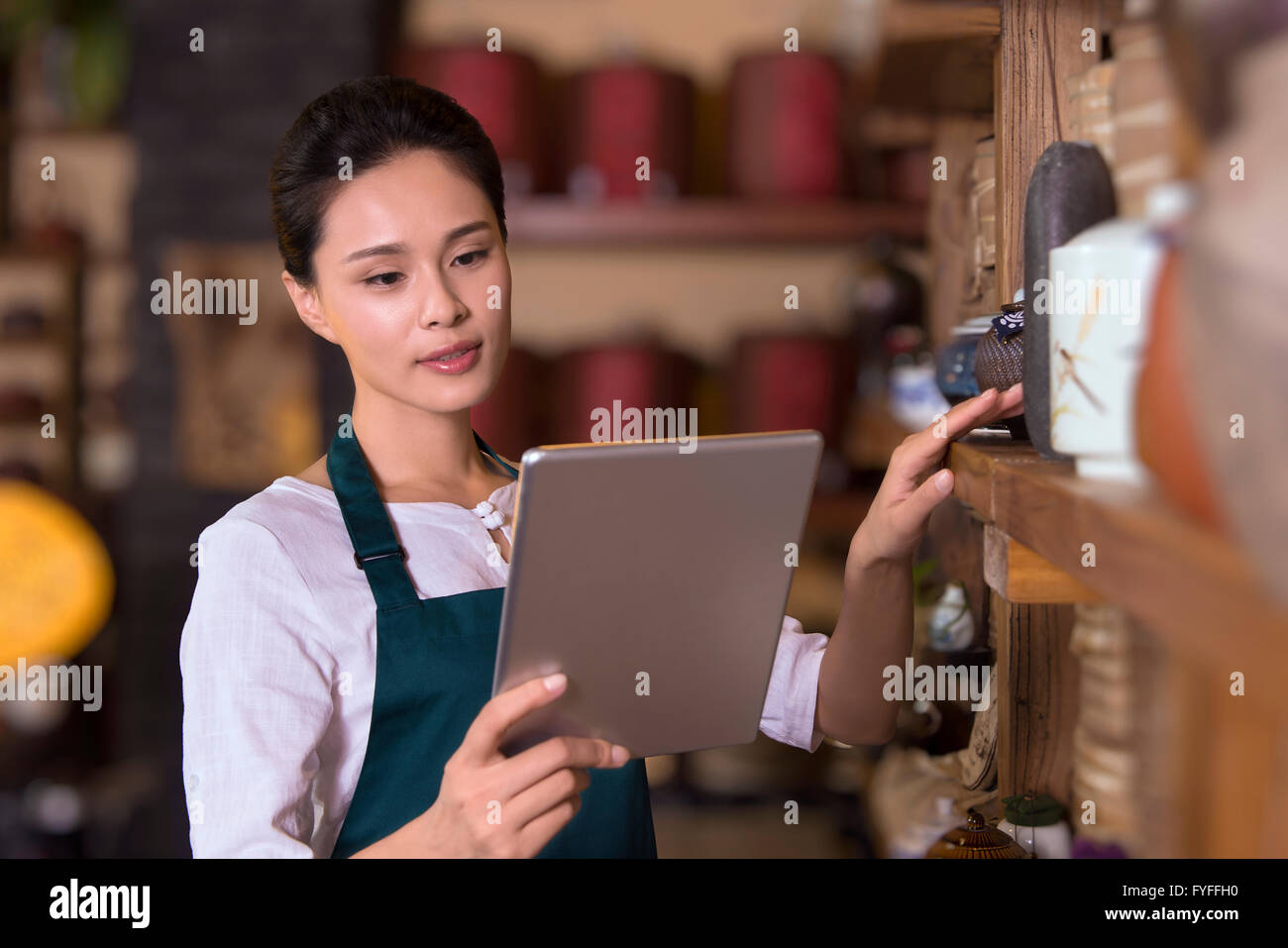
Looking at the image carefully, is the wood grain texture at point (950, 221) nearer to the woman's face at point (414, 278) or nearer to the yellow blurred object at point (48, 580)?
the woman's face at point (414, 278)

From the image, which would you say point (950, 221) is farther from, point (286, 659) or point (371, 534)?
point (286, 659)

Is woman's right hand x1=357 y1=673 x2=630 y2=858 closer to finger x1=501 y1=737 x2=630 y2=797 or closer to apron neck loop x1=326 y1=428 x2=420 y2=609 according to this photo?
finger x1=501 y1=737 x2=630 y2=797

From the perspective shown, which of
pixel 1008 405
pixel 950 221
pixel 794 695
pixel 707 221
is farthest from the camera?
pixel 707 221

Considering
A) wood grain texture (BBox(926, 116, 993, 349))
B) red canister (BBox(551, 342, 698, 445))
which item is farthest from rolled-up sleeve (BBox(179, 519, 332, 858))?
red canister (BBox(551, 342, 698, 445))

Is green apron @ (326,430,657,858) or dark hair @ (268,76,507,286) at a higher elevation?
dark hair @ (268,76,507,286)

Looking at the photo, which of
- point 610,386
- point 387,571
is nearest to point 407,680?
point 387,571

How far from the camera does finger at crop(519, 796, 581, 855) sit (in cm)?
72

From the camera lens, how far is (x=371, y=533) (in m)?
0.87

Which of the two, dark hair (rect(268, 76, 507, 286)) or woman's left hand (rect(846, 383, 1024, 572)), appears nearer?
woman's left hand (rect(846, 383, 1024, 572))

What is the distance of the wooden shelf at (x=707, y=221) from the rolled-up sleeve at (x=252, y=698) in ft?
3.19

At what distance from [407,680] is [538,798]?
0.58 feet

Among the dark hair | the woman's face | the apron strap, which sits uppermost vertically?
the dark hair

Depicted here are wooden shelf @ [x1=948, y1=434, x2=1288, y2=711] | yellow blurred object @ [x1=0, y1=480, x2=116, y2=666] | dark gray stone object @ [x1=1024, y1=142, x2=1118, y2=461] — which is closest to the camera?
wooden shelf @ [x1=948, y1=434, x2=1288, y2=711]
